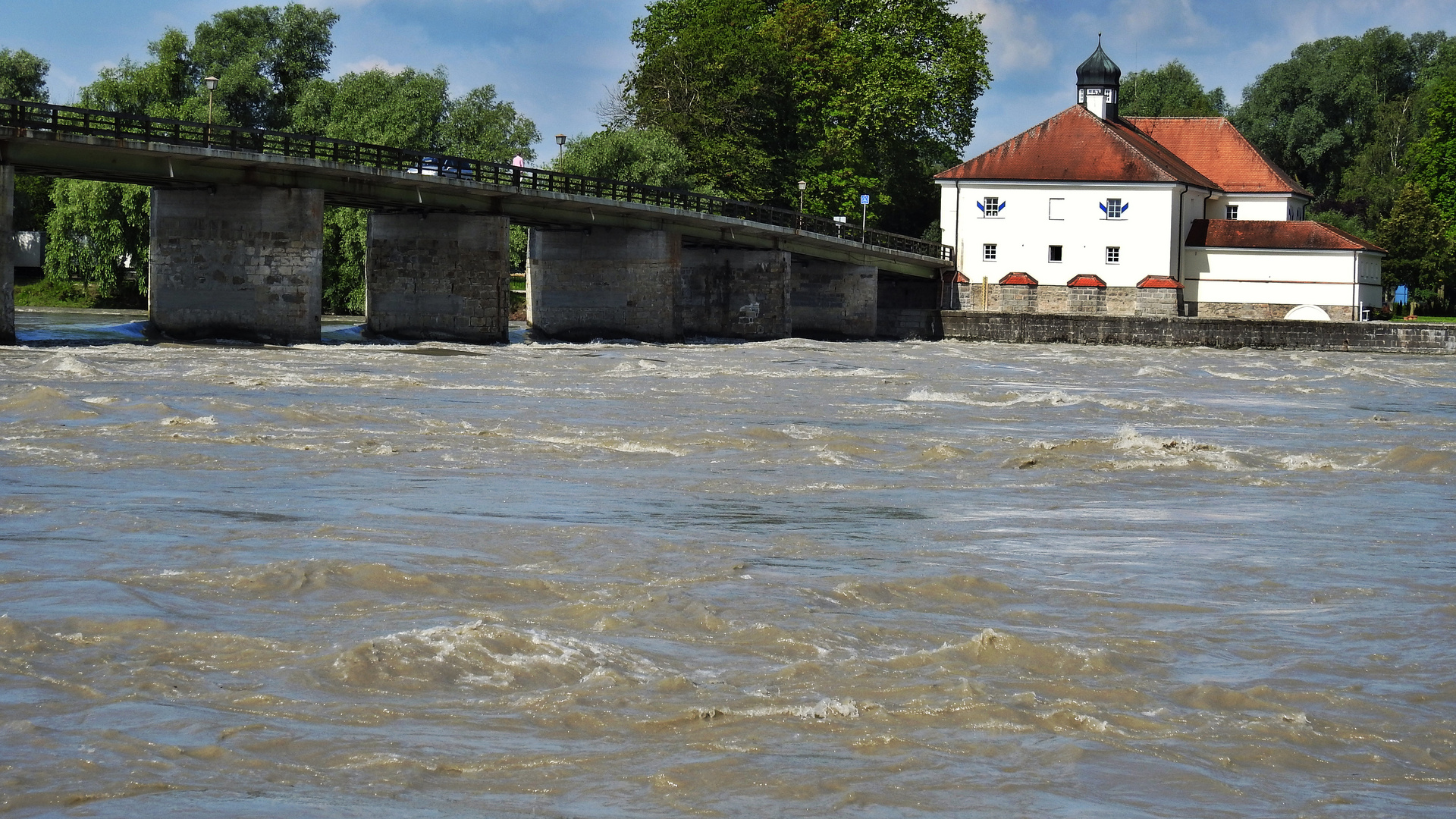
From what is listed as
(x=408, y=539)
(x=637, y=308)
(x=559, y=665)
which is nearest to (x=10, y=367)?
(x=408, y=539)

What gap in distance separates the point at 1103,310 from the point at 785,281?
58.8 feet

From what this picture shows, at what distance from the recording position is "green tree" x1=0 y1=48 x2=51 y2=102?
276 feet

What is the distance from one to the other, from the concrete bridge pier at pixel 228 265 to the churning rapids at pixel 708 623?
23.0 meters

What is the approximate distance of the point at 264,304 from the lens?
4391 centimetres

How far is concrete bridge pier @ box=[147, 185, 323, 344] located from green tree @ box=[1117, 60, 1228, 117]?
267 ft

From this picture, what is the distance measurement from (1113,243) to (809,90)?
594 inches

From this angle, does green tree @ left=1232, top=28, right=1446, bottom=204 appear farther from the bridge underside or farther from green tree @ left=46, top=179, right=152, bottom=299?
green tree @ left=46, top=179, right=152, bottom=299

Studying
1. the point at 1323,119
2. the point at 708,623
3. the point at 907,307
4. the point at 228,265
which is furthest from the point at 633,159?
the point at 708,623

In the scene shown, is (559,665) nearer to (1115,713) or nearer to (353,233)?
(1115,713)

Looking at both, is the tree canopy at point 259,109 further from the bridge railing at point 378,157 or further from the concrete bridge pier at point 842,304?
the concrete bridge pier at point 842,304

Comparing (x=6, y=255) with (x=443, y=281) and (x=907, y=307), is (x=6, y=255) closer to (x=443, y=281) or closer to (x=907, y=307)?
(x=443, y=281)

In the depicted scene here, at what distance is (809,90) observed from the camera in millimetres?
76000

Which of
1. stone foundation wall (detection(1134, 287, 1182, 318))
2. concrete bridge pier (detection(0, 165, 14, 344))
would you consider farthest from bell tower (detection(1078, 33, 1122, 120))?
concrete bridge pier (detection(0, 165, 14, 344))

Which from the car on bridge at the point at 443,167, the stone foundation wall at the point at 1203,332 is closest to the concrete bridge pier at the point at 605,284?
the car on bridge at the point at 443,167
